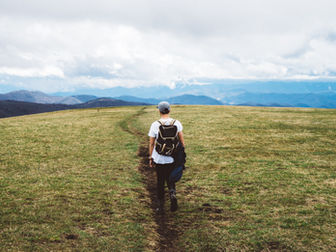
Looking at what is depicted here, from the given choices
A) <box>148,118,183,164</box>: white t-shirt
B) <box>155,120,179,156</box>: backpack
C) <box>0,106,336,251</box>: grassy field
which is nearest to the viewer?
<box>0,106,336,251</box>: grassy field

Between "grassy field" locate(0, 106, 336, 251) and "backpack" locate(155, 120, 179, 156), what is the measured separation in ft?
9.99

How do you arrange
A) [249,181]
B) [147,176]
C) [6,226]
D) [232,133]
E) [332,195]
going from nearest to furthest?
1. [6,226]
2. [332,195]
3. [249,181]
4. [147,176]
5. [232,133]

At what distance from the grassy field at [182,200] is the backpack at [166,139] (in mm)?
3044

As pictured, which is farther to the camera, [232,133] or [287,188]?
[232,133]

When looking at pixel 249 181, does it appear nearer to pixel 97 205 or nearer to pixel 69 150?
pixel 97 205

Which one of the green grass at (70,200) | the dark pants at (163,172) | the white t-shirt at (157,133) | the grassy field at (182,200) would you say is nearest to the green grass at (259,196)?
the grassy field at (182,200)

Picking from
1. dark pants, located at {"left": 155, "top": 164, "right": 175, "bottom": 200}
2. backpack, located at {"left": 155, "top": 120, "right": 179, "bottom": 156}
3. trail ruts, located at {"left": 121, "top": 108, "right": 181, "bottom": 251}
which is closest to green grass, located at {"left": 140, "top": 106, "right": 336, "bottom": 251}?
trail ruts, located at {"left": 121, "top": 108, "right": 181, "bottom": 251}

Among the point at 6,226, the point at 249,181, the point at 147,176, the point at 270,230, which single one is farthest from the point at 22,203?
the point at 249,181

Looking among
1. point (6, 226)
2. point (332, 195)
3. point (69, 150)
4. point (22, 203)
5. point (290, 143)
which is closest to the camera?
point (6, 226)

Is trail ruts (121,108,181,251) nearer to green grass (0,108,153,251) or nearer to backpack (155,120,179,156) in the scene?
green grass (0,108,153,251)

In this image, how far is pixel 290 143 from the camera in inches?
1014

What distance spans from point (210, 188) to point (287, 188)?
4.28 meters

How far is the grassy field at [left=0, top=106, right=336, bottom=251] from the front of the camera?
27.5ft

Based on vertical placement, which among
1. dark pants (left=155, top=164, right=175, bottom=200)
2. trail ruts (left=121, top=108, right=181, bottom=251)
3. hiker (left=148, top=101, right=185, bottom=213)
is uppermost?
hiker (left=148, top=101, right=185, bottom=213)
